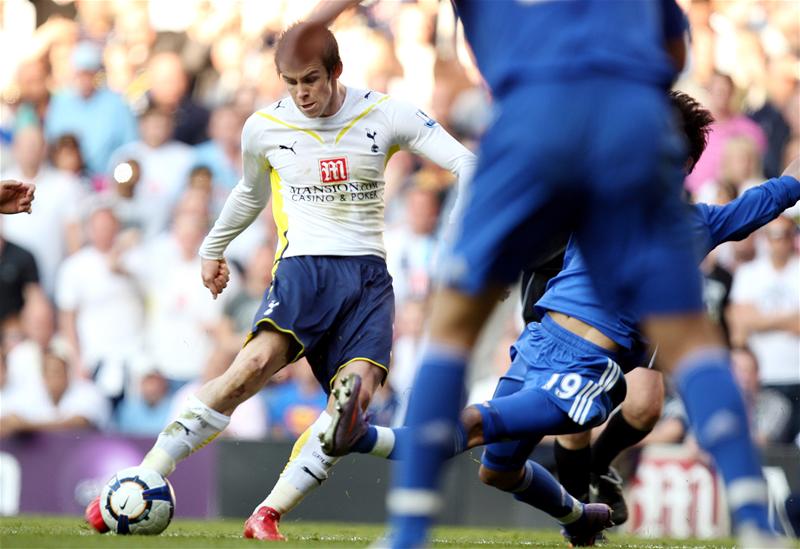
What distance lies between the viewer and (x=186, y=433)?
6.76m

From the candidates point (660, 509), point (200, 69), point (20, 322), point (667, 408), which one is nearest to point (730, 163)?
point (667, 408)

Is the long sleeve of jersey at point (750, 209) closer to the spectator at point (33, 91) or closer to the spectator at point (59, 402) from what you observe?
the spectator at point (59, 402)

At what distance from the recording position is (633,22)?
3.93 metres

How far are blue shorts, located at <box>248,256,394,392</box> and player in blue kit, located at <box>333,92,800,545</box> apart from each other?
78 centimetres

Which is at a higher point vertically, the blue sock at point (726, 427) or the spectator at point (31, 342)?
the blue sock at point (726, 427)

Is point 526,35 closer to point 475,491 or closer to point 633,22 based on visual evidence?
point 633,22

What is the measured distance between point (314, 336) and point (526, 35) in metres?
3.17

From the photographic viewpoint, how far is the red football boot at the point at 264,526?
6.66 meters

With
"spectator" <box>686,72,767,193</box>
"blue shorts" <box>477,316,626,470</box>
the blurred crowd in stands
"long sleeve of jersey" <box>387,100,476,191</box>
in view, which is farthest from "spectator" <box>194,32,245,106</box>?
"blue shorts" <box>477,316,626,470</box>

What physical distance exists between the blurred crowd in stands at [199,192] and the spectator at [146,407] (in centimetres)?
2

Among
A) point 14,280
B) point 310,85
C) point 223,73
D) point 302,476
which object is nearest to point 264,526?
point 302,476

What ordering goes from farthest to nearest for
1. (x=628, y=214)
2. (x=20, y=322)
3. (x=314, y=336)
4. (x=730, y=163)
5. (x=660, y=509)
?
(x=20, y=322), (x=730, y=163), (x=660, y=509), (x=314, y=336), (x=628, y=214)

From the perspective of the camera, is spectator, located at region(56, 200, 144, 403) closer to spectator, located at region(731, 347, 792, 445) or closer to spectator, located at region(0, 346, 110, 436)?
spectator, located at region(0, 346, 110, 436)

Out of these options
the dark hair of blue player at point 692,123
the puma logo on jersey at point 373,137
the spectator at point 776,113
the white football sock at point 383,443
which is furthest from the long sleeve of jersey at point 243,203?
the spectator at point 776,113
